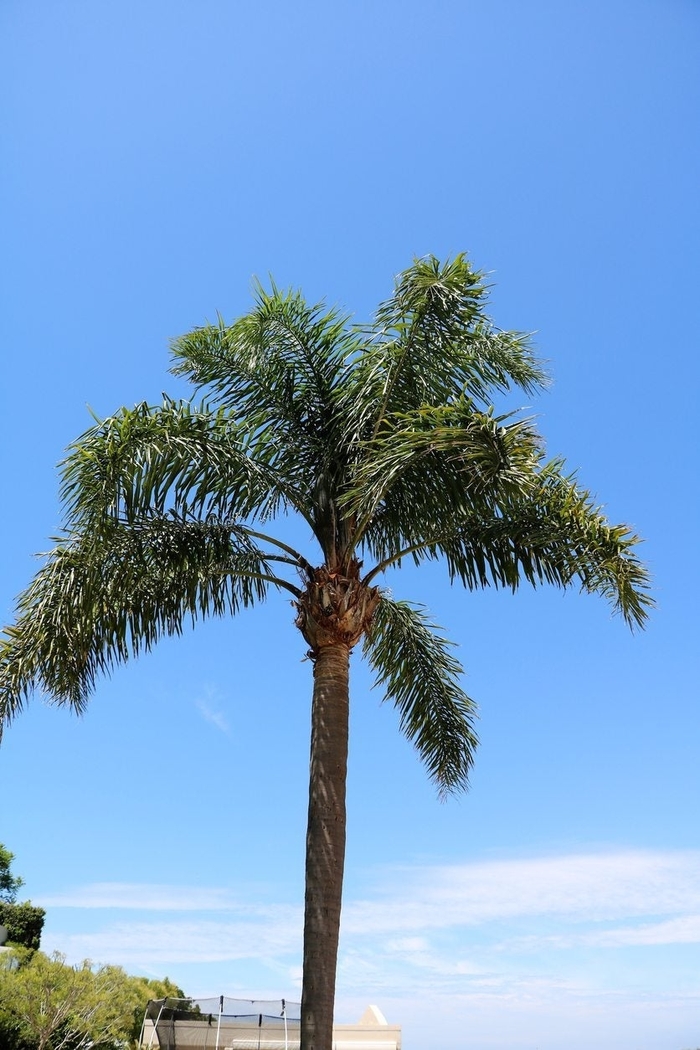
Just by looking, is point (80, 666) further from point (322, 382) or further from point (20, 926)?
point (20, 926)

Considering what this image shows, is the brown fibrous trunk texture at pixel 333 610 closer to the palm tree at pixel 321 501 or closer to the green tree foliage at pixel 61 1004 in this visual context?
the palm tree at pixel 321 501

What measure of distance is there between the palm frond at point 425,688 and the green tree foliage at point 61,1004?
26.5ft

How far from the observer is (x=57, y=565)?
10.2 m

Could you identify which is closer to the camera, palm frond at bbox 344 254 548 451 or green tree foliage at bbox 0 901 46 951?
palm frond at bbox 344 254 548 451

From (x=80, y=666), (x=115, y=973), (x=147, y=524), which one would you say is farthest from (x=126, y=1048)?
(x=147, y=524)

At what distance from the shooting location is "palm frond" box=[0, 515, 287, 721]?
10.0m

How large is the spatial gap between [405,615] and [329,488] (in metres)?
3.11

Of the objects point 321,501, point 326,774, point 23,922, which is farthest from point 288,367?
point 23,922

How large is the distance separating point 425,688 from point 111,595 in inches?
203

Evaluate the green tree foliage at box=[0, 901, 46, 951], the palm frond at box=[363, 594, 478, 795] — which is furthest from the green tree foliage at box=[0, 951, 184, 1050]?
the green tree foliage at box=[0, 901, 46, 951]

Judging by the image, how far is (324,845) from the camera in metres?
9.61

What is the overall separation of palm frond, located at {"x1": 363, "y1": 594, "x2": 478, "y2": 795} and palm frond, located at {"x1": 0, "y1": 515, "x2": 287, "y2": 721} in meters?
2.75

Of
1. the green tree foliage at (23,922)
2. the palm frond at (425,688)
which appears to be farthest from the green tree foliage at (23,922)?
the palm frond at (425,688)

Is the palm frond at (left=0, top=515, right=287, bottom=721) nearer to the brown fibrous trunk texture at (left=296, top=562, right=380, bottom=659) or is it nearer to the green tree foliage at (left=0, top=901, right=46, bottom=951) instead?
the brown fibrous trunk texture at (left=296, top=562, right=380, bottom=659)
